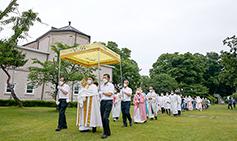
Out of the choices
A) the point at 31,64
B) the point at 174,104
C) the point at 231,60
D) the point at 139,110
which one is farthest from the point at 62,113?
the point at 231,60

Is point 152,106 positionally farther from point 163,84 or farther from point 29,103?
point 163,84

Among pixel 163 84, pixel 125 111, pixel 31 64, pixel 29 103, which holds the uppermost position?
pixel 31 64

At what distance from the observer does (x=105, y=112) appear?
562cm

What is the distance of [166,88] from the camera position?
31.8 m

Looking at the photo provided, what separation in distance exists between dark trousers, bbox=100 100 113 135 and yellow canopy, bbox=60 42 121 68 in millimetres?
1621

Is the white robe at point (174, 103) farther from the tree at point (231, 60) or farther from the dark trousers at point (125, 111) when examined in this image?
the tree at point (231, 60)

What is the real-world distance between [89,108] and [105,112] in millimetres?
786

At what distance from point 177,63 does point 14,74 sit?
→ 35285mm

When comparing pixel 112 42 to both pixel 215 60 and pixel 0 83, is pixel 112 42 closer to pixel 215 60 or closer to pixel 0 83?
pixel 0 83

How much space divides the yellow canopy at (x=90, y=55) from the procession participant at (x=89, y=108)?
114 cm

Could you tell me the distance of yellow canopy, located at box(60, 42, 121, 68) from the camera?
6.86 m

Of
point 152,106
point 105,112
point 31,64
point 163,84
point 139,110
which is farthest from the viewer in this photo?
point 163,84

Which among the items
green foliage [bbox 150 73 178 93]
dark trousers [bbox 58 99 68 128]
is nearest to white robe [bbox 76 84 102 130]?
dark trousers [bbox 58 99 68 128]

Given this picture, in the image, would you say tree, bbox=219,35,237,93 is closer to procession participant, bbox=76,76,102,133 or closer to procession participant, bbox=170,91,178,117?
procession participant, bbox=170,91,178,117
